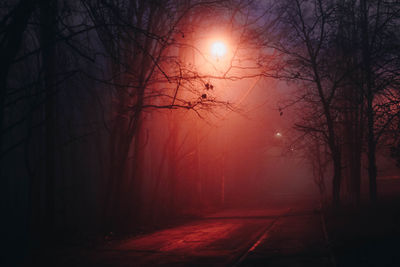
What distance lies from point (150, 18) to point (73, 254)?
929 cm

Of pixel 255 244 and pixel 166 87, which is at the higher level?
pixel 166 87

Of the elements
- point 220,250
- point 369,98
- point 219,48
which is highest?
point 219,48

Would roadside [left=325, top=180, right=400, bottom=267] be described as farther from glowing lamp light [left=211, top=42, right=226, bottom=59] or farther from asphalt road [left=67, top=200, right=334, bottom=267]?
glowing lamp light [left=211, top=42, right=226, bottom=59]

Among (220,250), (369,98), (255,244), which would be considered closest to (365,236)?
(255,244)

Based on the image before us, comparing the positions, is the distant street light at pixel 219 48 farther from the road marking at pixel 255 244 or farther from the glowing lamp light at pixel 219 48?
the road marking at pixel 255 244

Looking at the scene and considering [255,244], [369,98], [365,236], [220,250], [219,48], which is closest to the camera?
[220,250]

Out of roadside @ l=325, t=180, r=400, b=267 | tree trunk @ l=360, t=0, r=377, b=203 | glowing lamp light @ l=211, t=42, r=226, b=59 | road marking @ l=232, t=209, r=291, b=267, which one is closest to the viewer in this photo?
roadside @ l=325, t=180, r=400, b=267

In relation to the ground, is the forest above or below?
above

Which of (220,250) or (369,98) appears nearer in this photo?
(220,250)

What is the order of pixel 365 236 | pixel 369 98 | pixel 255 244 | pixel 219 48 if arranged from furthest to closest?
pixel 369 98 → pixel 219 48 → pixel 365 236 → pixel 255 244

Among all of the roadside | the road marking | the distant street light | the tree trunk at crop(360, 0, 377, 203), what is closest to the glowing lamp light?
the distant street light

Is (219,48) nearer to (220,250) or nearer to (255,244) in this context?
(255,244)

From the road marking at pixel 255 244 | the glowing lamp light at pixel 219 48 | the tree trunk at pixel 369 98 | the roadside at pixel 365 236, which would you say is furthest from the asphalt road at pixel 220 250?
the glowing lamp light at pixel 219 48

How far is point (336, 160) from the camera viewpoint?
2117 centimetres
